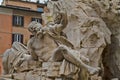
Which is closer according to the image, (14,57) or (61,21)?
(61,21)

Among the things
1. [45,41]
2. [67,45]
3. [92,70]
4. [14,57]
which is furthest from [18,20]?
[92,70]

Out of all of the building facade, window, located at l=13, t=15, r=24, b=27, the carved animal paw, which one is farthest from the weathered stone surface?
window, located at l=13, t=15, r=24, b=27

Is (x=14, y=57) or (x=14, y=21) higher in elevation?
(x=14, y=21)

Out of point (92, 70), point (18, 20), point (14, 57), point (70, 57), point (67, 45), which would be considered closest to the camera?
point (92, 70)

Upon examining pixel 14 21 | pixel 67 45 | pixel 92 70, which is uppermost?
pixel 67 45

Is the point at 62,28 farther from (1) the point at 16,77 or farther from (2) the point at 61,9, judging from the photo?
(1) the point at 16,77

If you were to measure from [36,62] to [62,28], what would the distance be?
1.12 metres

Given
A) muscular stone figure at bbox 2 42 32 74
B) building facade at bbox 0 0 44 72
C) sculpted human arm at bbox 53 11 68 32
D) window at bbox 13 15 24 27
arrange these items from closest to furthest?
sculpted human arm at bbox 53 11 68 32 < muscular stone figure at bbox 2 42 32 74 < building facade at bbox 0 0 44 72 < window at bbox 13 15 24 27

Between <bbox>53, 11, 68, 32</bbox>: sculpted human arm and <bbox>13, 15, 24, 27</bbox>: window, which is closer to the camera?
<bbox>53, 11, 68, 32</bbox>: sculpted human arm

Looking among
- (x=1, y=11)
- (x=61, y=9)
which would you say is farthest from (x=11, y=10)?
(x=61, y=9)

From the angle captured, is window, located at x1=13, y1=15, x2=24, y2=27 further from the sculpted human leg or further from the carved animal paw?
the carved animal paw

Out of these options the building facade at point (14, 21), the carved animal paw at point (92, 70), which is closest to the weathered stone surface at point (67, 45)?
the carved animal paw at point (92, 70)

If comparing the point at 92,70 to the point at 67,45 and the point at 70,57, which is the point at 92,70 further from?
the point at 67,45

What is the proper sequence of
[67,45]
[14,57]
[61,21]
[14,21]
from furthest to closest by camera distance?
1. [14,21]
2. [14,57]
3. [61,21]
4. [67,45]
